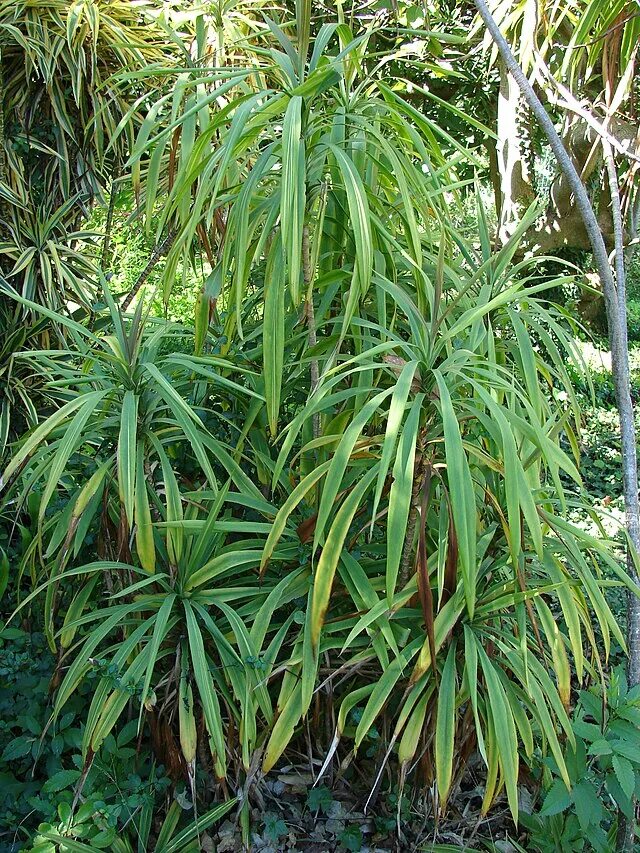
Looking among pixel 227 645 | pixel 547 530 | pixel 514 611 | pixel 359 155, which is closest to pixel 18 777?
pixel 227 645

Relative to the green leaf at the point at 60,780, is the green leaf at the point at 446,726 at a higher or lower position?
higher

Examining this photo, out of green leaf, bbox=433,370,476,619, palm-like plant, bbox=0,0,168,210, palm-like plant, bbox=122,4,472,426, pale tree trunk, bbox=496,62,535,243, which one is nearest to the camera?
green leaf, bbox=433,370,476,619

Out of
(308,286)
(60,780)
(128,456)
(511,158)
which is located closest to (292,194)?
(308,286)

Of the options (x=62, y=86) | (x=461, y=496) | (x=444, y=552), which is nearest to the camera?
(x=461, y=496)

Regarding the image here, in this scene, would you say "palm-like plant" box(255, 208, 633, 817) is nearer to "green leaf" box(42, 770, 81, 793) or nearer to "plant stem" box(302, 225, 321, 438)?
"plant stem" box(302, 225, 321, 438)

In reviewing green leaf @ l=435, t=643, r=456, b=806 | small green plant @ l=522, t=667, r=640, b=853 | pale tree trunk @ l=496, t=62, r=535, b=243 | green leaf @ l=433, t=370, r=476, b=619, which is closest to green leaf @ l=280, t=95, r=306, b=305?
green leaf @ l=433, t=370, r=476, b=619

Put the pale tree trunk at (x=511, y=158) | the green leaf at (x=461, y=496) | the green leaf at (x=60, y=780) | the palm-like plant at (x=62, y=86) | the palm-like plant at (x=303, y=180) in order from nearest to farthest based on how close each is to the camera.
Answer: the green leaf at (x=461, y=496) < the palm-like plant at (x=303, y=180) < the green leaf at (x=60, y=780) < the palm-like plant at (x=62, y=86) < the pale tree trunk at (x=511, y=158)

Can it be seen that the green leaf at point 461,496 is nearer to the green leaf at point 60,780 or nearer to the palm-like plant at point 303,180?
the palm-like plant at point 303,180

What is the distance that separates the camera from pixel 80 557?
1.67m

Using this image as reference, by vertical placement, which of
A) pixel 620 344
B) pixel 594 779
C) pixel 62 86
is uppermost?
pixel 62 86

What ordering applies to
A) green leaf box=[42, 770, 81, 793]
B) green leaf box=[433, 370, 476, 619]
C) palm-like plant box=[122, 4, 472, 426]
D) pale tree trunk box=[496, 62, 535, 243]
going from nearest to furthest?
green leaf box=[433, 370, 476, 619], palm-like plant box=[122, 4, 472, 426], green leaf box=[42, 770, 81, 793], pale tree trunk box=[496, 62, 535, 243]

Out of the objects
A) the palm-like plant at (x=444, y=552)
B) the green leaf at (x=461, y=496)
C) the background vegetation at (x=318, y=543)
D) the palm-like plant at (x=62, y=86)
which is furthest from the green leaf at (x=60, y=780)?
the palm-like plant at (x=62, y=86)

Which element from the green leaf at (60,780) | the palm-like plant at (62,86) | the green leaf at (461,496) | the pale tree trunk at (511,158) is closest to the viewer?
the green leaf at (461,496)

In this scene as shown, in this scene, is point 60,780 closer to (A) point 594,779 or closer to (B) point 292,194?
(A) point 594,779
